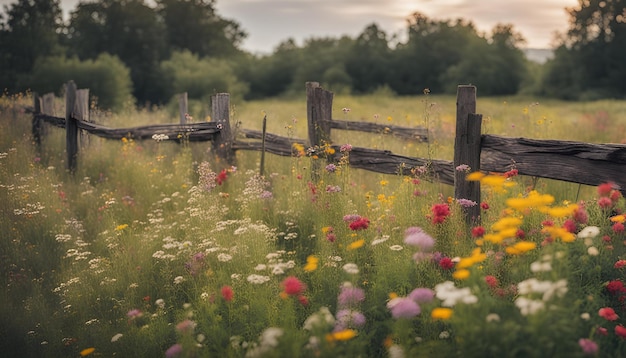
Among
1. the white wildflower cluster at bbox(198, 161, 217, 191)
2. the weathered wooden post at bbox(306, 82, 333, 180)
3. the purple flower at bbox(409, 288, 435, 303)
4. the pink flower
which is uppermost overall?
the weathered wooden post at bbox(306, 82, 333, 180)

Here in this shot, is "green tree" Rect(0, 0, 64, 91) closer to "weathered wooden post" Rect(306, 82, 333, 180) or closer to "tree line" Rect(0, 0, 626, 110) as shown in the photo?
"tree line" Rect(0, 0, 626, 110)

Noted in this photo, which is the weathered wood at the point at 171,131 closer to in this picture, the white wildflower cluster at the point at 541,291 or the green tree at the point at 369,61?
Result: the white wildflower cluster at the point at 541,291

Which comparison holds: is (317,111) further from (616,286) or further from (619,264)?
(616,286)

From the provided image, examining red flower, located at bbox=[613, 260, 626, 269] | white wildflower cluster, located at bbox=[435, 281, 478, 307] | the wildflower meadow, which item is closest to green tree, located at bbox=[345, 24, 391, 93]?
the wildflower meadow

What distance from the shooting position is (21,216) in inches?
276

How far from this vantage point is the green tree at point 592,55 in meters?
38.8

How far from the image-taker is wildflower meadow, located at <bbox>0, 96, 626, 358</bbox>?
2.92 meters

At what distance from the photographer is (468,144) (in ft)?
17.3

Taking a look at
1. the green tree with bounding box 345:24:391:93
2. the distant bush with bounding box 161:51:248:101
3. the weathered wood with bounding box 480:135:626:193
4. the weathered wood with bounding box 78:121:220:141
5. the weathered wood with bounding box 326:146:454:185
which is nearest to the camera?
the weathered wood with bounding box 480:135:626:193

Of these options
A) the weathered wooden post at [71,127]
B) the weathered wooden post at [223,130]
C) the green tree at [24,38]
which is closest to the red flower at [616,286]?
the weathered wooden post at [223,130]

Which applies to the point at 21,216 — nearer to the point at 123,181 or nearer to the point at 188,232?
the point at 123,181

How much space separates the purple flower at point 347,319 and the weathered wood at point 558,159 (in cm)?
240

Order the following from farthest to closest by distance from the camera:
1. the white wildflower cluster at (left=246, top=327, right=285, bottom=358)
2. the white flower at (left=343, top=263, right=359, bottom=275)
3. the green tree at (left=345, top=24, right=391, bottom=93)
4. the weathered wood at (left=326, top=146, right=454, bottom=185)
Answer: the green tree at (left=345, top=24, right=391, bottom=93) < the weathered wood at (left=326, top=146, right=454, bottom=185) < the white flower at (left=343, top=263, right=359, bottom=275) < the white wildflower cluster at (left=246, top=327, right=285, bottom=358)

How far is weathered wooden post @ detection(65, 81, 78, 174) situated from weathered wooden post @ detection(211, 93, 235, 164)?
10.4 ft
